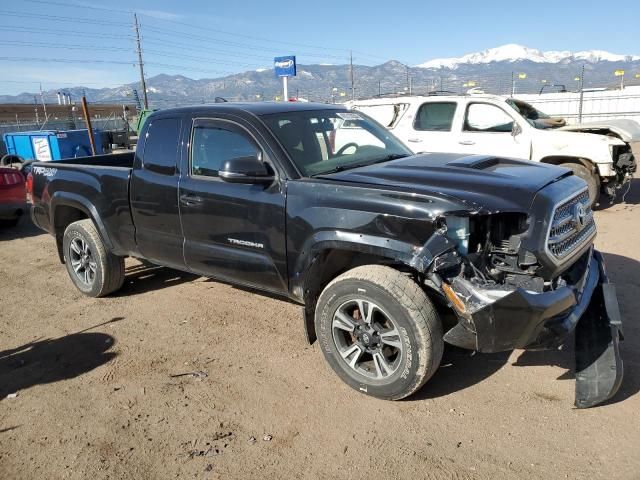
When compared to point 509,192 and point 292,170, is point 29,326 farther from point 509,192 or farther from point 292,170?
point 509,192

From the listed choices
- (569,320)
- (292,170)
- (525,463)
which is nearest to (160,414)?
(292,170)

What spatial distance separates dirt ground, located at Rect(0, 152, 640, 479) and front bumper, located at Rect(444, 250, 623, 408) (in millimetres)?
214

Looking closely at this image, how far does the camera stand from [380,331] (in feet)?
10.8

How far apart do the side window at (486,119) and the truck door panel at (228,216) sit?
18.9ft

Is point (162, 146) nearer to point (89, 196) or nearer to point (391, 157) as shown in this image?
point (89, 196)

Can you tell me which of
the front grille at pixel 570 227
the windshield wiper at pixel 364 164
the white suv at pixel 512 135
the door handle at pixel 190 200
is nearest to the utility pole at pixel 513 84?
the white suv at pixel 512 135

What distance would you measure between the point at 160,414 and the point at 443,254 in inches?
82.8

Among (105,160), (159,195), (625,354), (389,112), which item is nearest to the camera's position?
(625,354)

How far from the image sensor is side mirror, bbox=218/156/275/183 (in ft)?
11.7

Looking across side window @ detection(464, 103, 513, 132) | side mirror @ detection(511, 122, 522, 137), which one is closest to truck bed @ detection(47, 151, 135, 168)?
side window @ detection(464, 103, 513, 132)

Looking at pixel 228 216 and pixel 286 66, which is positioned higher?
pixel 286 66

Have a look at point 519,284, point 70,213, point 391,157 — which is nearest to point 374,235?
point 519,284

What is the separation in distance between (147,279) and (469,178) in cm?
417

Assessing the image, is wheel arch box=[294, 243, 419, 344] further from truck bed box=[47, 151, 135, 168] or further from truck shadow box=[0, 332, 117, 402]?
truck bed box=[47, 151, 135, 168]
